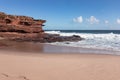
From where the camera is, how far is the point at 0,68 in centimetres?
642

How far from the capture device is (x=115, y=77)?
564 centimetres

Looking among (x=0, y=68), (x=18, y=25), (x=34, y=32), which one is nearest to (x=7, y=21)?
(x=18, y=25)

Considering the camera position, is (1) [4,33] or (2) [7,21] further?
(2) [7,21]

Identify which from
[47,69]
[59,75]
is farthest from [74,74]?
[47,69]

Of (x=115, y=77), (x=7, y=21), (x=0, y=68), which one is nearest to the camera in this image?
(x=115, y=77)

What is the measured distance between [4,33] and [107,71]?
2449 cm

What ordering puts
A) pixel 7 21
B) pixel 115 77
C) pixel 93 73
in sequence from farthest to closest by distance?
pixel 7 21
pixel 93 73
pixel 115 77

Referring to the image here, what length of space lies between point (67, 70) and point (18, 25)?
25.0 metres

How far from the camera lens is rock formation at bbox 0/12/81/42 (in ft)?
93.0

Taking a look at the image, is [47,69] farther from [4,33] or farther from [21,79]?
[4,33]

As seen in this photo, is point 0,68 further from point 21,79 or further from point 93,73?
point 93,73

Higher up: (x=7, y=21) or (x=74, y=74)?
(x=7, y=21)

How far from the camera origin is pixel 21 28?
1179 inches

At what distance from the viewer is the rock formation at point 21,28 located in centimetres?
2836
